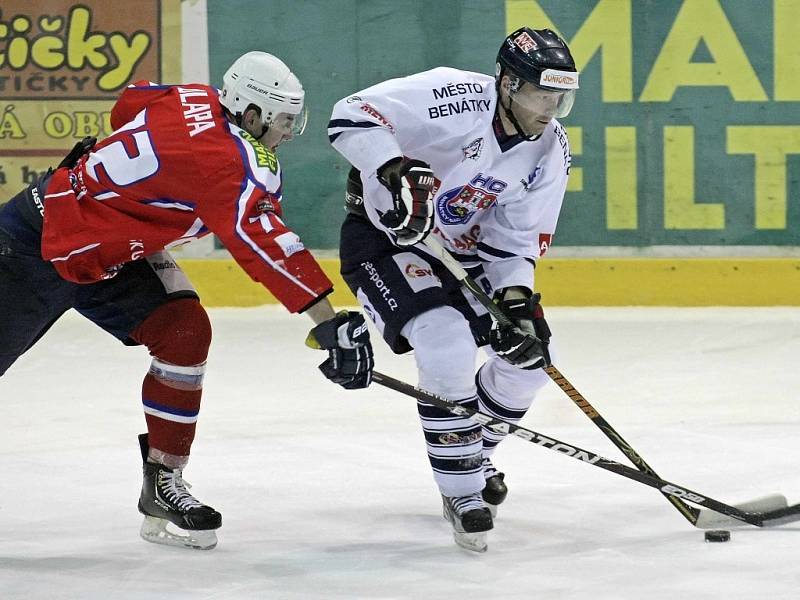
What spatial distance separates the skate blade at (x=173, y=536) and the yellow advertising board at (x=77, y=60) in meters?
3.37

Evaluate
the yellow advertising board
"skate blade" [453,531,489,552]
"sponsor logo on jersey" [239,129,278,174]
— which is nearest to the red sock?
"sponsor logo on jersey" [239,129,278,174]

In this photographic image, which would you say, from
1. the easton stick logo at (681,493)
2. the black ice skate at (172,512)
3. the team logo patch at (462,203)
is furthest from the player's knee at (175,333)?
the easton stick logo at (681,493)

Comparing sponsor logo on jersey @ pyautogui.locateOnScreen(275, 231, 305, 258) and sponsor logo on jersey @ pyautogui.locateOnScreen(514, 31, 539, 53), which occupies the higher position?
sponsor logo on jersey @ pyautogui.locateOnScreen(514, 31, 539, 53)

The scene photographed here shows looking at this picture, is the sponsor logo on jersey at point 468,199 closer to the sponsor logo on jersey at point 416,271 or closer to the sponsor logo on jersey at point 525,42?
the sponsor logo on jersey at point 416,271

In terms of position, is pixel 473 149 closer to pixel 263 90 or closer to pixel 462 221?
pixel 462 221

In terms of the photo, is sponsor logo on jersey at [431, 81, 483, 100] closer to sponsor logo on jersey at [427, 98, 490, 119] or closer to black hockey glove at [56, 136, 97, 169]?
sponsor logo on jersey at [427, 98, 490, 119]

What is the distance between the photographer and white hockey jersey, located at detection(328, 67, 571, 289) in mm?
2963

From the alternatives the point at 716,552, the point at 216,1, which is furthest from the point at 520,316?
the point at 216,1

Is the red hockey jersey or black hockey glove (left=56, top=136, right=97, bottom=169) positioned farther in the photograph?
black hockey glove (left=56, top=136, right=97, bottom=169)

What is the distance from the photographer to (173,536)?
2938 millimetres

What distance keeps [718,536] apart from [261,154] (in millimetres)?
1193

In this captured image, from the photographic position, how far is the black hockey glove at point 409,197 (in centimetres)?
279

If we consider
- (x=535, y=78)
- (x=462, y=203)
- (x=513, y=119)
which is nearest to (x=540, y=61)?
(x=535, y=78)

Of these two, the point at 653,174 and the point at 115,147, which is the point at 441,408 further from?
the point at 653,174
